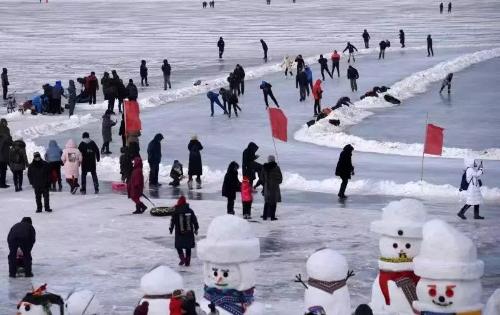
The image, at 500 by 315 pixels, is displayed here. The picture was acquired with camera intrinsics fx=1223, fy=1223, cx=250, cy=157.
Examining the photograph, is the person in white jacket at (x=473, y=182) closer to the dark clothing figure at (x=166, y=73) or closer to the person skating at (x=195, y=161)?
the person skating at (x=195, y=161)

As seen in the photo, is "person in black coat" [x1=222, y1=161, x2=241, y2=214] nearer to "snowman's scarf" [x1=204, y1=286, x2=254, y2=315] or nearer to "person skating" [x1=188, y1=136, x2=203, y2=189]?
"person skating" [x1=188, y1=136, x2=203, y2=189]

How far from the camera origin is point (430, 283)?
10961 millimetres

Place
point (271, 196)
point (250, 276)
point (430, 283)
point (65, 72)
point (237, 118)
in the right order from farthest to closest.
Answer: point (65, 72) → point (237, 118) → point (271, 196) → point (250, 276) → point (430, 283)

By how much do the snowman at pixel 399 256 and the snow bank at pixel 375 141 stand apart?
53.2 feet

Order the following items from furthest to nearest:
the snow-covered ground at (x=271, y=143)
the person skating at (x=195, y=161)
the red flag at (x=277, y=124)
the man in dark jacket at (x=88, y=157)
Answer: the red flag at (x=277, y=124)
the person skating at (x=195, y=161)
the man in dark jacket at (x=88, y=157)
the snow-covered ground at (x=271, y=143)

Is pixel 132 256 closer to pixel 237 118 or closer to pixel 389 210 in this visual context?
pixel 389 210

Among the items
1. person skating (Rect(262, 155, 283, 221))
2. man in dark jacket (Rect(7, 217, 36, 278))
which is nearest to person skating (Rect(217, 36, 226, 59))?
person skating (Rect(262, 155, 283, 221))

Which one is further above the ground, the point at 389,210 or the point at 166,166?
the point at 389,210

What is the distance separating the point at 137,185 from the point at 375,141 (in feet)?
35.0

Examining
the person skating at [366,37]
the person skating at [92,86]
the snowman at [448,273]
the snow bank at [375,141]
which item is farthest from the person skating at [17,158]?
the person skating at [366,37]

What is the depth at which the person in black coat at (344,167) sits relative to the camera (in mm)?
22938

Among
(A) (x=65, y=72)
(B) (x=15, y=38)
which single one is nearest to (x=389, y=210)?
(A) (x=65, y=72)

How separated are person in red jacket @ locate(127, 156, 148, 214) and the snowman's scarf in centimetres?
950

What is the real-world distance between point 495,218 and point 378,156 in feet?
26.7
